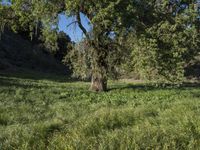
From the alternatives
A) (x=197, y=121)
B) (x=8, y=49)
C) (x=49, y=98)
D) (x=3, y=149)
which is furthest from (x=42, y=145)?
(x=8, y=49)

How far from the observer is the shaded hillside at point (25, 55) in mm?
55781

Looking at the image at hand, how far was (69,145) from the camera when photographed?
8430 mm

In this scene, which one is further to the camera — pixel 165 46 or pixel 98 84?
pixel 98 84

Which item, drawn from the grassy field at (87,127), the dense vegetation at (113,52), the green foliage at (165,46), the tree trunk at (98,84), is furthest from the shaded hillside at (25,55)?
the grassy field at (87,127)

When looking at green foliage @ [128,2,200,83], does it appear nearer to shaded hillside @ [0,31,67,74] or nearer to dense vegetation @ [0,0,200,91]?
dense vegetation @ [0,0,200,91]

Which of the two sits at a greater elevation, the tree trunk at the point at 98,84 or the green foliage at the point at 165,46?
the green foliage at the point at 165,46

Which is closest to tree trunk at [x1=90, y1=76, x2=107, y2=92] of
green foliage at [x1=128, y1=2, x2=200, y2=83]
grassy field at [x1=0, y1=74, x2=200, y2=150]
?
green foliage at [x1=128, y1=2, x2=200, y2=83]

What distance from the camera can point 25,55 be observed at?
61.6 m

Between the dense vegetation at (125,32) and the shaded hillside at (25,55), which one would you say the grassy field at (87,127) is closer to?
the dense vegetation at (125,32)

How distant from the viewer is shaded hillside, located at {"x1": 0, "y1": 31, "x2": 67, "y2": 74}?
55.8m

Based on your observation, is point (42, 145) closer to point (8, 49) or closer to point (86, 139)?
point (86, 139)

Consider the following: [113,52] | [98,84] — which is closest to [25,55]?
[98,84]

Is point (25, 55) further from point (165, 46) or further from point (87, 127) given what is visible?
point (87, 127)

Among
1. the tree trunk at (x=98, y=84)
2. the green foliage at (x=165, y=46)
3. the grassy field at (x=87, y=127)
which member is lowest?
the grassy field at (x=87, y=127)
